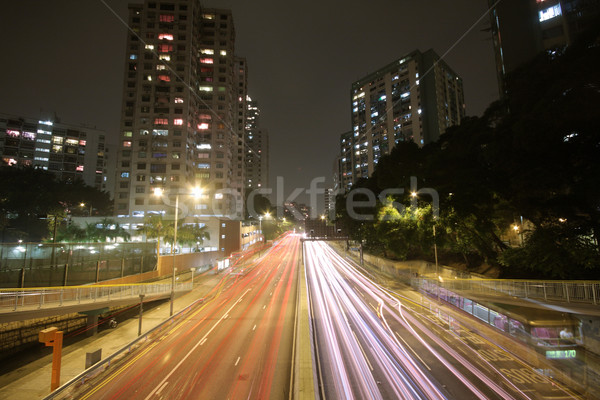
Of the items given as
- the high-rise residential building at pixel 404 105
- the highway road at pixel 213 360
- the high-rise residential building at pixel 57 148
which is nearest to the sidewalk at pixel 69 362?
the highway road at pixel 213 360

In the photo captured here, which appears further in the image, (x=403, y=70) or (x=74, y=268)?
(x=403, y=70)

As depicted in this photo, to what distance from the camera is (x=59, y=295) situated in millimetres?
16734

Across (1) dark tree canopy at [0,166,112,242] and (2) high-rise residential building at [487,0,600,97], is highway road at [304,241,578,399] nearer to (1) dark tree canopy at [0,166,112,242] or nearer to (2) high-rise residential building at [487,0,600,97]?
(2) high-rise residential building at [487,0,600,97]

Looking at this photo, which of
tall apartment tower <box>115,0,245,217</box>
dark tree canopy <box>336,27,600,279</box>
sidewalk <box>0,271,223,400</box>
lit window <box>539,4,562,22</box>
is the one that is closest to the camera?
sidewalk <box>0,271,223,400</box>

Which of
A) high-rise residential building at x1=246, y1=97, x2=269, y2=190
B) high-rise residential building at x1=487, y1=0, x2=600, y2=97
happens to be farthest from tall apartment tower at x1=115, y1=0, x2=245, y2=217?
high-rise residential building at x1=246, y1=97, x2=269, y2=190

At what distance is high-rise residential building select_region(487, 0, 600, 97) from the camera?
34625 mm

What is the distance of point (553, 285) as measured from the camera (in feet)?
54.7

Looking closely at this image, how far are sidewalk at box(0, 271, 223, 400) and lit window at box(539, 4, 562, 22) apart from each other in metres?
54.5

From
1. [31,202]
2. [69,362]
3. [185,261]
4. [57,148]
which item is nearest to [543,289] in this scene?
[69,362]

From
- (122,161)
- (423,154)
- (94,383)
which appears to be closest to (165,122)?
(122,161)

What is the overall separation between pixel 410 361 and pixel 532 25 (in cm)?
4764

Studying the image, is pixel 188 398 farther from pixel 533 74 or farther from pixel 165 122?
pixel 165 122

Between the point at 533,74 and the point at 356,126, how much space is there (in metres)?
107

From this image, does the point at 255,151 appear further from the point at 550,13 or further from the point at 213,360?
the point at 213,360
